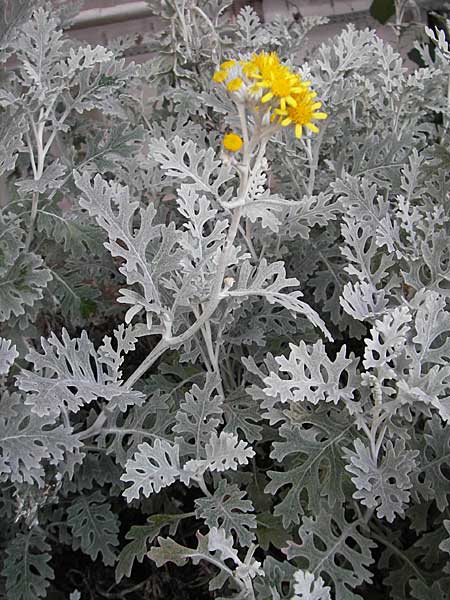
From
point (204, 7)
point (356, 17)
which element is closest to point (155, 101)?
point (204, 7)

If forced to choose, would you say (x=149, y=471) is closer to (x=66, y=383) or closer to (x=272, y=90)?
(x=66, y=383)

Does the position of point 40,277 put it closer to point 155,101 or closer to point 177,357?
point 177,357

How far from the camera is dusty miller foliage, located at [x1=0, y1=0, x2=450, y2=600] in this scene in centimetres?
63

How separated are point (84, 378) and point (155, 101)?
605 mm

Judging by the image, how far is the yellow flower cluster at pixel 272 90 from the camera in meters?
0.50

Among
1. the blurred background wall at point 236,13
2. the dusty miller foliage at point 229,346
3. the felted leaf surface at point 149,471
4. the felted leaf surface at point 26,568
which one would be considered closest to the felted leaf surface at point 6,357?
the dusty miller foliage at point 229,346

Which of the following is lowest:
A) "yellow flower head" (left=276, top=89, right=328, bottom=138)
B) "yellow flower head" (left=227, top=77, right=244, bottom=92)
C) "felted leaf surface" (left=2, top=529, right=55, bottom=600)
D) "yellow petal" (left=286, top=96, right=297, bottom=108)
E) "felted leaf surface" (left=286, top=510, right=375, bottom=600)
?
"felted leaf surface" (left=2, top=529, right=55, bottom=600)

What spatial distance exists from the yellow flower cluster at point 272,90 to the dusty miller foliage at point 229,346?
0.07 metres

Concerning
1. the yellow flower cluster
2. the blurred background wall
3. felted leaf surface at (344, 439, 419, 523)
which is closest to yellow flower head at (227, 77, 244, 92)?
the yellow flower cluster

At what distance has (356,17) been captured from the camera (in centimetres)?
177

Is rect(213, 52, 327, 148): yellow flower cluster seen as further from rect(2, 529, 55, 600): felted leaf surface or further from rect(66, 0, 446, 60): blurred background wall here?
rect(66, 0, 446, 60): blurred background wall

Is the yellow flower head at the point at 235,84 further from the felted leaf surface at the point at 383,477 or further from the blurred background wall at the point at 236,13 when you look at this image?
the blurred background wall at the point at 236,13

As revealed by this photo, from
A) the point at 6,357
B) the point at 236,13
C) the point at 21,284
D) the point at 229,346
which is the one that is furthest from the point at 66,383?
the point at 236,13

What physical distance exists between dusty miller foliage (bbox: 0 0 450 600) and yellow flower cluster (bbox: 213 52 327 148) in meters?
0.07
